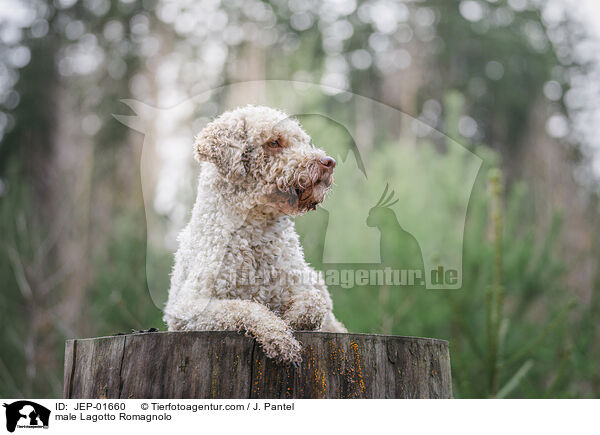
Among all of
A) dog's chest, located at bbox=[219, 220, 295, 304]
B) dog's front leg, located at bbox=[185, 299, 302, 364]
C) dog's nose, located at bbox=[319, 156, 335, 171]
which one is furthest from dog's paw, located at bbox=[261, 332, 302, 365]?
dog's nose, located at bbox=[319, 156, 335, 171]

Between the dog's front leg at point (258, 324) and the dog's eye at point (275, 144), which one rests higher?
the dog's eye at point (275, 144)

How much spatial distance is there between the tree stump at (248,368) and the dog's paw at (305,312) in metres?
0.07

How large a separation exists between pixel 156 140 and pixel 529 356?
15.7 ft

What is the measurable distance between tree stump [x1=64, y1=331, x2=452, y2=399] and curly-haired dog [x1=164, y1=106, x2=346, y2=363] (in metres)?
0.10

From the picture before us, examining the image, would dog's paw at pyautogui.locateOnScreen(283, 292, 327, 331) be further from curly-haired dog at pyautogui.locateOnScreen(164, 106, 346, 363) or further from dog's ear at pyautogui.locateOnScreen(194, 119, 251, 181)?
dog's ear at pyautogui.locateOnScreen(194, 119, 251, 181)

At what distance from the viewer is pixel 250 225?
2.11 m

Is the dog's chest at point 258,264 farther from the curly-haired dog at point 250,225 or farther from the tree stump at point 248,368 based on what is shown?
the tree stump at point 248,368

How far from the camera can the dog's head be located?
2023 mm

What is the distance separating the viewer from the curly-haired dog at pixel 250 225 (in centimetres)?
202

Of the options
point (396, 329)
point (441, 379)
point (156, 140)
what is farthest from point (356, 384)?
point (396, 329)

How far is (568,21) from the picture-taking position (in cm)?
1009
